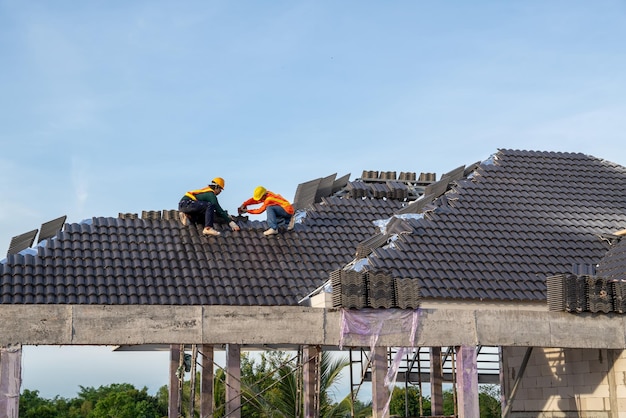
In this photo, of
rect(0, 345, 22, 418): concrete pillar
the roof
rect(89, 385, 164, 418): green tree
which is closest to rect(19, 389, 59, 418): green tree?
rect(89, 385, 164, 418): green tree

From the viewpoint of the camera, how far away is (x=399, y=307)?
1464 centimetres

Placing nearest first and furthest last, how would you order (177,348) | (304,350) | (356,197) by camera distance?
(304,350) → (177,348) → (356,197)

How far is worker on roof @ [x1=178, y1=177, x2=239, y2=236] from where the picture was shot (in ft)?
63.0

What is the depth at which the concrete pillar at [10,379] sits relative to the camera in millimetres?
13500

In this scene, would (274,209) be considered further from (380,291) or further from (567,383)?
(567,383)

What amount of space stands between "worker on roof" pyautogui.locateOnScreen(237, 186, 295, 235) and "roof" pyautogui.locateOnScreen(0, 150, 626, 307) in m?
0.28

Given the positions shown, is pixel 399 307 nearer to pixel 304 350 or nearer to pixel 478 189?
pixel 304 350

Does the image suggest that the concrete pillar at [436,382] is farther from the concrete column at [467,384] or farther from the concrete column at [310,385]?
the concrete column at [467,384]

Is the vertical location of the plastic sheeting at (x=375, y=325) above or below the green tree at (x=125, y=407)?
above

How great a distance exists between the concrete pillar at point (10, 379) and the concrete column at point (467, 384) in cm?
716

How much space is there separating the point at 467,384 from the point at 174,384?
799cm

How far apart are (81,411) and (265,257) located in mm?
41158

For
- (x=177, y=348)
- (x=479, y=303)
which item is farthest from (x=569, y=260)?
(x=177, y=348)

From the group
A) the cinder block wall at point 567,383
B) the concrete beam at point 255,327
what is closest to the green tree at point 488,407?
the cinder block wall at point 567,383
